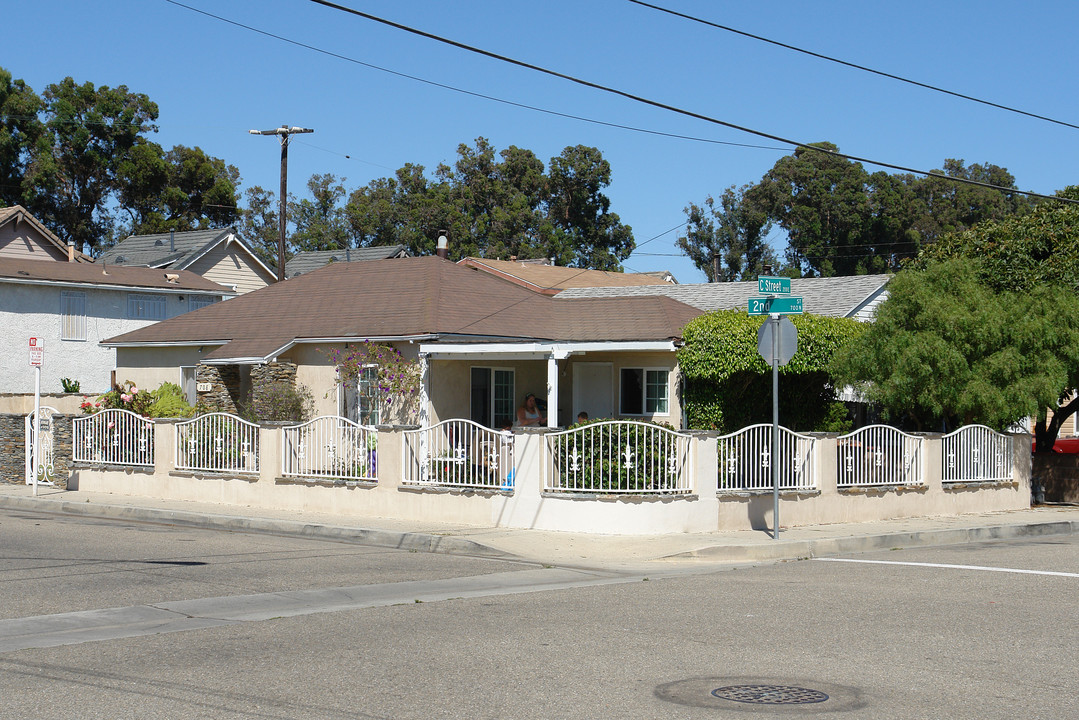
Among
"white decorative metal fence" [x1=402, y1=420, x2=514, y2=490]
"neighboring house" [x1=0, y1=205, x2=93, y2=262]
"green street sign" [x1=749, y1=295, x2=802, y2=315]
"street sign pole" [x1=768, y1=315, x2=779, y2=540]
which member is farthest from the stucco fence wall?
"neighboring house" [x1=0, y1=205, x2=93, y2=262]

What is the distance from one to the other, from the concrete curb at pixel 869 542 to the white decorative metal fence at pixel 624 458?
1.50m

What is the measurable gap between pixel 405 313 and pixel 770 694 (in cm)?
1763

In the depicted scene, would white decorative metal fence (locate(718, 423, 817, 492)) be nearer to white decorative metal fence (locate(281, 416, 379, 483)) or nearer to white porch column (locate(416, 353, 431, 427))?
white decorative metal fence (locate(281, 416, 379, 483))

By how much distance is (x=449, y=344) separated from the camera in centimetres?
2170

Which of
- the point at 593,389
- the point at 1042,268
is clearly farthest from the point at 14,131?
the point at 1042,268

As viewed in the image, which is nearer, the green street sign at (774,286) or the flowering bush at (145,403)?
the green street sign at (774,286)

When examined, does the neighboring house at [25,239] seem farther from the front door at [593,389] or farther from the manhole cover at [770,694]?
the manhole cover at [770,694]

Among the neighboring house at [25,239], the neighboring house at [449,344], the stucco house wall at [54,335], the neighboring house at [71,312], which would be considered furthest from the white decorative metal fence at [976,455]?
the neighboring house at [25,239]

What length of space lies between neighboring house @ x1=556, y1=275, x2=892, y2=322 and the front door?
16.6 ft

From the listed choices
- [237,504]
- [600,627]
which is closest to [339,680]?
[600,627]

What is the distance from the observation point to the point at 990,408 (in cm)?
1964

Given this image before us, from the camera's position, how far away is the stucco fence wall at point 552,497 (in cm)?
1542

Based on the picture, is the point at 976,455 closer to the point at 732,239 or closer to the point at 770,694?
the point at 770,694

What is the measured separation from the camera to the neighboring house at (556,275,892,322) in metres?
27.9
